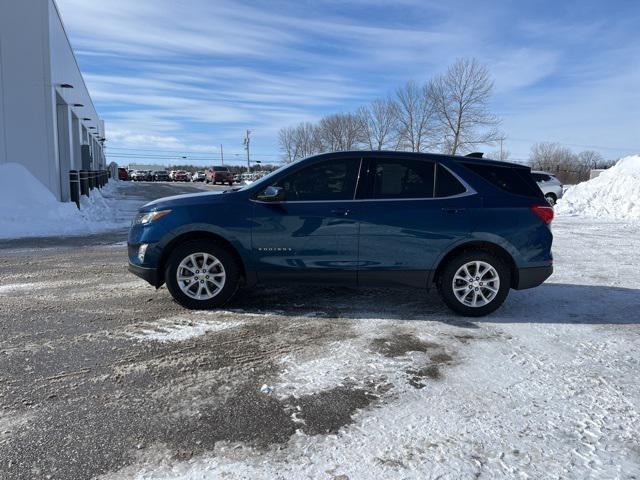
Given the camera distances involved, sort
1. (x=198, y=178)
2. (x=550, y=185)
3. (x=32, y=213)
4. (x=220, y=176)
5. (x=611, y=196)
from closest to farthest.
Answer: (x=32, y=213)
(x=611, y=196)
(x=550, y=185)
(x=220, y=176)
(x=198, y=178)

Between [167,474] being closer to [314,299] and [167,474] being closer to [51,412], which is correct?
[51,412]

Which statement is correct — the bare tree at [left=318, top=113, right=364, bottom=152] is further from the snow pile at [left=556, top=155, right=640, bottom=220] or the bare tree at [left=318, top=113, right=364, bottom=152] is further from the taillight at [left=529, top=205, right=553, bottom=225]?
the taillight at [left=529, top=205, right=553, bottom=225]

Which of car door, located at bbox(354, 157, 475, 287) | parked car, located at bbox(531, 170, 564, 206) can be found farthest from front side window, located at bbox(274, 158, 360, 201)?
parked car, located at bbox(531, 170, 564, 206)

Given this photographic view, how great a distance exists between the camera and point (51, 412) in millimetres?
3301

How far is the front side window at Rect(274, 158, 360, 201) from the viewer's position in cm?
552

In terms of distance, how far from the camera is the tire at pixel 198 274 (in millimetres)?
5504

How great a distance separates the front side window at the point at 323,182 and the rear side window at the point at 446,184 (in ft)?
3.03

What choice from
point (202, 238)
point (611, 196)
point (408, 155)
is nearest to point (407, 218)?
point (408, 155)

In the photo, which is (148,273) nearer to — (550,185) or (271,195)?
(271,195)

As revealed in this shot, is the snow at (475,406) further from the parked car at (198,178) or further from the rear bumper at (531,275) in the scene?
the parked car at (198,178)

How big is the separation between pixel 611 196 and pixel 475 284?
16951mm

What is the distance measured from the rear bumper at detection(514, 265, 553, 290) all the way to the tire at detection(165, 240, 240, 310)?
3.19 m

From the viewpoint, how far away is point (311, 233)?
17.9 ft

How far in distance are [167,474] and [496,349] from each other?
3.11 metres
